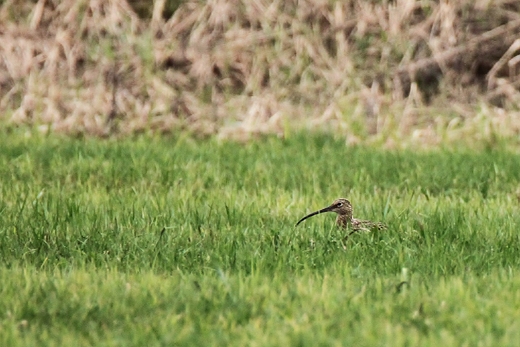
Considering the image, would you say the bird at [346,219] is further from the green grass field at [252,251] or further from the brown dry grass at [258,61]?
the brown dry grass at [258,61]

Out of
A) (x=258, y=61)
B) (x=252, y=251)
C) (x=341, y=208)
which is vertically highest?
(x=258, y=61)

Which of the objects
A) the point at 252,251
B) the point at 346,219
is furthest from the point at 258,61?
the point at 252,251

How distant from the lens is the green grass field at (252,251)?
3559mm

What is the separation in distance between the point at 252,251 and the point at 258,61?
19.9ft

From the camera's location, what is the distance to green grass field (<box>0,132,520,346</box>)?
356 cm

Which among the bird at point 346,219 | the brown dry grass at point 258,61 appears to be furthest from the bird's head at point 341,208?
the brown dry grass at point 258,61

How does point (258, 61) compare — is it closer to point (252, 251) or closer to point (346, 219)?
point (346, 219)

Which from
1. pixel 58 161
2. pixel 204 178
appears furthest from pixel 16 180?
pixel 204 178

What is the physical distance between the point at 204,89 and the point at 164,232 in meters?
5.52

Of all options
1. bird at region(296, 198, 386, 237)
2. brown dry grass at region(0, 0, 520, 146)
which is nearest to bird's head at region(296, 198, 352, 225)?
bird at region(296, 198, 386, 237)

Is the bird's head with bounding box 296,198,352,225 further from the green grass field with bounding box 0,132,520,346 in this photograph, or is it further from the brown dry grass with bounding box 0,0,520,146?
the brown dry grass with bounding box 0,0,520,146

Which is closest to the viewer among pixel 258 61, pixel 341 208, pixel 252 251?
pixel 252 251

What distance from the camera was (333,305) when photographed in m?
3.74

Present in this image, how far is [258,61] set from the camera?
10477 millimetres
